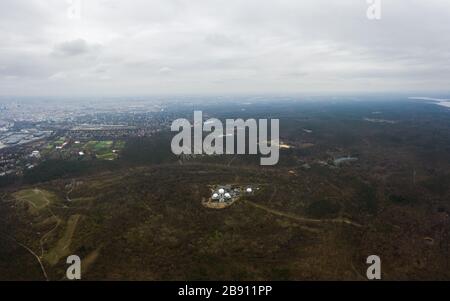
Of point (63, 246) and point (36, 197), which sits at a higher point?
point (36, 197)

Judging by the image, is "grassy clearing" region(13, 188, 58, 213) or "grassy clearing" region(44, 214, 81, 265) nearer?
"grassy clearing" region(44, 214, 81, 265)

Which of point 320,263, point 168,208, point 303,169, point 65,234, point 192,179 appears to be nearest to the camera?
point 320,263

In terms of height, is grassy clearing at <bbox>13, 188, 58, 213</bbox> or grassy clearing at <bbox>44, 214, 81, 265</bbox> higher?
grassy clearing at <bbox>13, 188, 58, 213</bbox>

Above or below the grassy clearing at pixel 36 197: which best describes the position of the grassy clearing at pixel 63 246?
below

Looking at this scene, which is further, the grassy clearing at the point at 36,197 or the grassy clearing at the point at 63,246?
the grassy clearing at the point at 36,197

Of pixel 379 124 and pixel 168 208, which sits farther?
pixel 379 124

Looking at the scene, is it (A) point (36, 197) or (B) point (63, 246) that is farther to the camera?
(A) point (36, 197)
